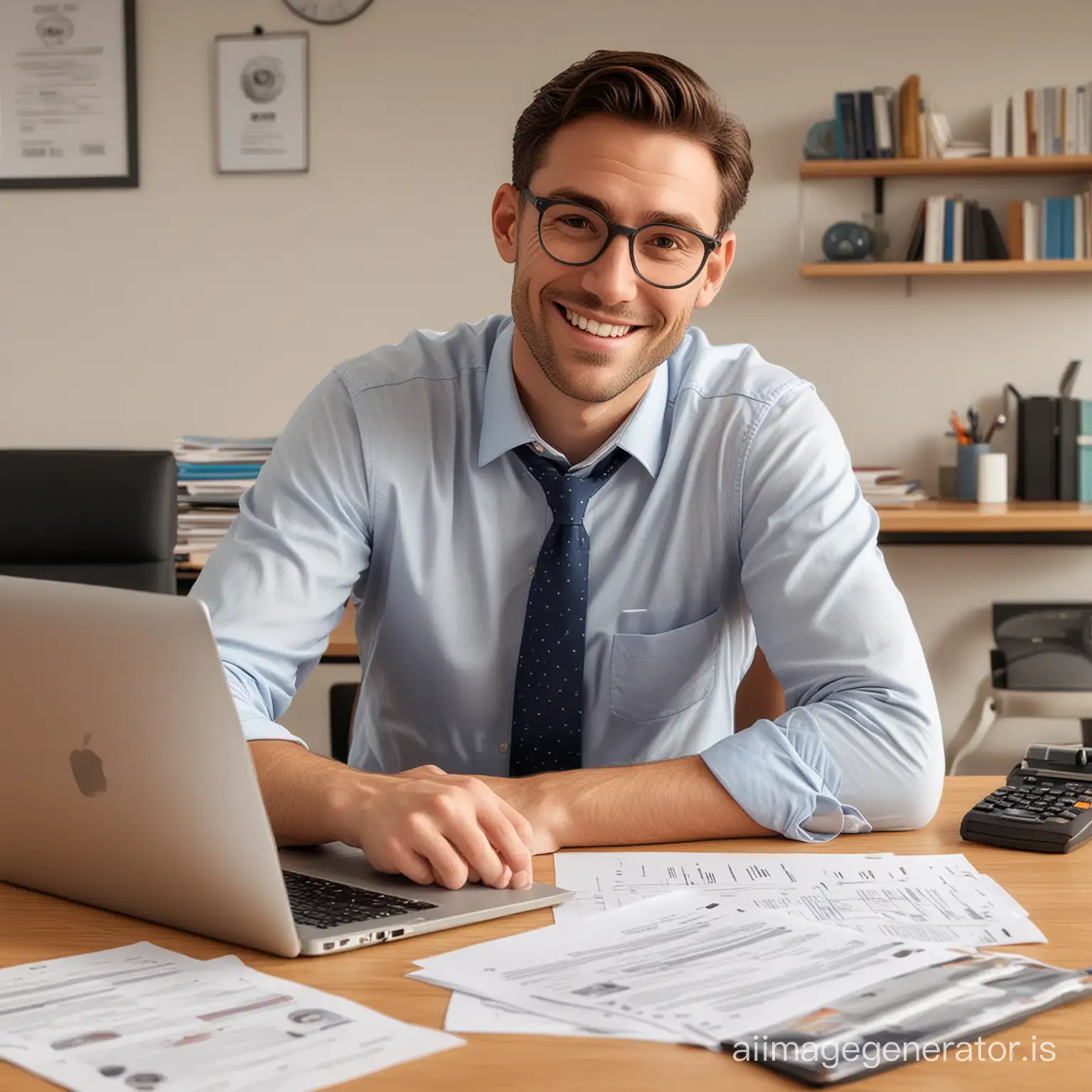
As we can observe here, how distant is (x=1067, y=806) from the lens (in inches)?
44.0

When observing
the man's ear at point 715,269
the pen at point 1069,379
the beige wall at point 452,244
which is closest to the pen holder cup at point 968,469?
the beige wall at point 452,244

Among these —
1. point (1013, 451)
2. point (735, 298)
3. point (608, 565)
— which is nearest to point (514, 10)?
point (735, 298)

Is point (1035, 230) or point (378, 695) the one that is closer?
point (378, 695)

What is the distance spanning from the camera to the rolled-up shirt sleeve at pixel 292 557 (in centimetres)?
134

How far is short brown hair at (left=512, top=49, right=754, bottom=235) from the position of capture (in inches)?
55.0

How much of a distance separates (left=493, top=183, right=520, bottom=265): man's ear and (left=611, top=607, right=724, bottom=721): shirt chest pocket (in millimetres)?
458

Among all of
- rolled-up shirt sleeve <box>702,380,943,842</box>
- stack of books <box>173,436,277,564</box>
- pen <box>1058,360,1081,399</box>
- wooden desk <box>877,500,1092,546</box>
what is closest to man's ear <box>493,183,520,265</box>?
rolled-up shirt sleeve <box>702,380,943,842</box>

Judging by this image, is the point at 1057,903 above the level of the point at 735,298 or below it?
below

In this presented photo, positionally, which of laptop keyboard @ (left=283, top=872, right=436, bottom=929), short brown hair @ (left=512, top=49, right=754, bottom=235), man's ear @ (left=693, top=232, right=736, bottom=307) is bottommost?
laptop keyboard @ (left=283, top=872, right=436, bottom=929)

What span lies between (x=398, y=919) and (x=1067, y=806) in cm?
58

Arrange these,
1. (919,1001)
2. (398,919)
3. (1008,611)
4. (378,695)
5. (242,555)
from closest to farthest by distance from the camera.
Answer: (919,1001), (398,919), (242,555), (378,695), (1008,611)

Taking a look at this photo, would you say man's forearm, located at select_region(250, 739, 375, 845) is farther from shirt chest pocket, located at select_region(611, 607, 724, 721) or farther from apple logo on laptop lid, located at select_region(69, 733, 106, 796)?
shirt chest pocket, located at select_region(611, 607, 724, 721)

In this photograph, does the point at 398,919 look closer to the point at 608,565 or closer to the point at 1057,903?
the point at 1057,903

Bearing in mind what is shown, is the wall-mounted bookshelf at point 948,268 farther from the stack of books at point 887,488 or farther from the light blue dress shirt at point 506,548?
the light blue dress shirt at point 506,548
